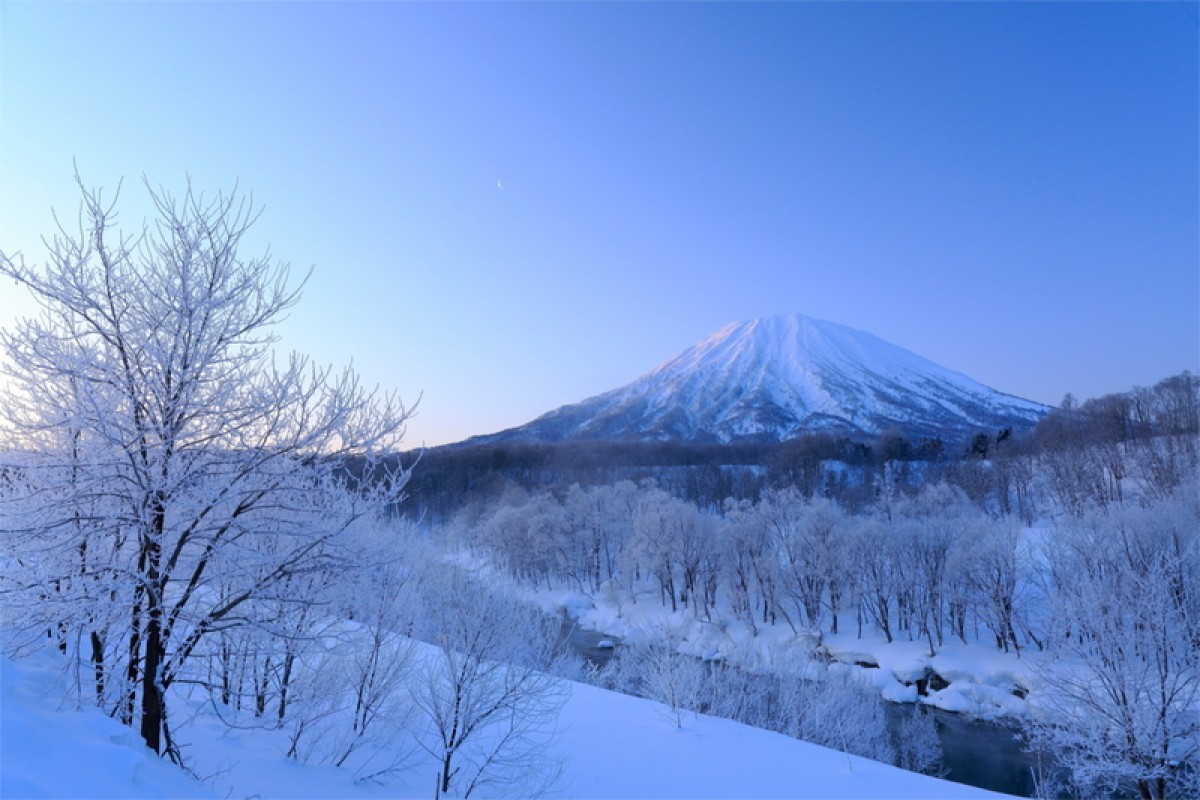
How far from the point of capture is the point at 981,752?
2331 cm

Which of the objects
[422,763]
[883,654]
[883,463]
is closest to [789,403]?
[883,463]

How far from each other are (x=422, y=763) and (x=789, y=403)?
155m

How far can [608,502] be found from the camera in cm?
5994

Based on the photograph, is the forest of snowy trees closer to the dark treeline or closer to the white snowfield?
the white snowfield

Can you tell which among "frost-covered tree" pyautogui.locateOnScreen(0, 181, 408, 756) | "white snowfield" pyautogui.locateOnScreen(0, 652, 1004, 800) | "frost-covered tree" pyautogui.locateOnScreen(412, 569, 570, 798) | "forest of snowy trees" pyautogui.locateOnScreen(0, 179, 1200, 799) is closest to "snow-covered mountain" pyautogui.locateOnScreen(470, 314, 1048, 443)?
"forest of snowy trees" pyautogui.locateOnScreen(0, 179, 1200, 799)

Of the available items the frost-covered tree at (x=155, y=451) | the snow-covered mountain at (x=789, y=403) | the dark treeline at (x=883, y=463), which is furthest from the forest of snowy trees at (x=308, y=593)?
the snow-covered mountain at (x=789, y=403)

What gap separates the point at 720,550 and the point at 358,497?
3856 centimetres

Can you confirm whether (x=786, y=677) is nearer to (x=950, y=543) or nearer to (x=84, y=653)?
(x=950, y=543)

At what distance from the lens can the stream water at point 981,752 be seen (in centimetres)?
2095

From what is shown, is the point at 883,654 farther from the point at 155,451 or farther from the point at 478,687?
the point at 155,451

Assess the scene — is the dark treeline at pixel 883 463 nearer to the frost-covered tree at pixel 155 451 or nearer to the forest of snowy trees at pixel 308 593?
the forest of snowy trees at pixel 308 593

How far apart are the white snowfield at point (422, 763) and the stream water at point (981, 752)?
14.0ft

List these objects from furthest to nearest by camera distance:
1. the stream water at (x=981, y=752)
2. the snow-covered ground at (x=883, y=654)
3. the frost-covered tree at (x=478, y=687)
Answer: the snow-covered ground at (x=883, y=654) → the stream water at (x=981, y=752) → the frost-covered tree at (x=478, y=687)

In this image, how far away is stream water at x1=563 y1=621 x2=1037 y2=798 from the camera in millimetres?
20953
